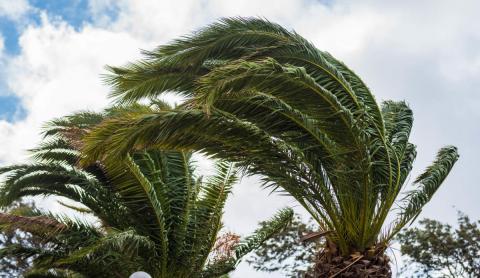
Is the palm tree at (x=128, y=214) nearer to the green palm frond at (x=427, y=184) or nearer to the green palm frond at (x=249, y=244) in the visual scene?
the green palm frond at (x=249, y=244)

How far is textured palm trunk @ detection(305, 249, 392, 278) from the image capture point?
8.48 m

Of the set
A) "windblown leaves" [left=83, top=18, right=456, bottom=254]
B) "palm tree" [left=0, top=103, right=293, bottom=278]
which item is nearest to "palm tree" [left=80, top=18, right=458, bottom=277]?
"windblown leaves" [left=83, top=18, right=456, bottom=254]

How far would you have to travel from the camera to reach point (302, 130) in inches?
327

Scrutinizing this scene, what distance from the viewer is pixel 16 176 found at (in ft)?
48.3

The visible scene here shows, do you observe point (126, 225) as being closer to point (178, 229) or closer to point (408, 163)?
point (178, 229)

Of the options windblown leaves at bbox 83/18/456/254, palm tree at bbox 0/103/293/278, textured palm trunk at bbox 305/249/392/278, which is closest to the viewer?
windblown leaves at bbox 83/18/456/254

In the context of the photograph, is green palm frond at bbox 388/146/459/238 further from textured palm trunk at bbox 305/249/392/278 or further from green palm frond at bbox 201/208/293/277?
green palm frond at bbox 201/208/293/277

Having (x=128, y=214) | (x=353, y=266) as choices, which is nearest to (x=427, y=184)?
(x=353, y=266)

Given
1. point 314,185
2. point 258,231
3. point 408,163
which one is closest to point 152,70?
point 314,185

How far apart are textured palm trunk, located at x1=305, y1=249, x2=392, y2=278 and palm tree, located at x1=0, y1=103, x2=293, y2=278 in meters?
4.14

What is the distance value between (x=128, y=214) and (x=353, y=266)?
6178mm

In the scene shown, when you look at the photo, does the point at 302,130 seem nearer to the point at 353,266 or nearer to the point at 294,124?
the point at 294,124

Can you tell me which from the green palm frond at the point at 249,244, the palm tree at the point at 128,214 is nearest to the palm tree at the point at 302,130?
the palm tree at the point at 128,214

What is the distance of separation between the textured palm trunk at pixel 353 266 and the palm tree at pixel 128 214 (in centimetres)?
414
